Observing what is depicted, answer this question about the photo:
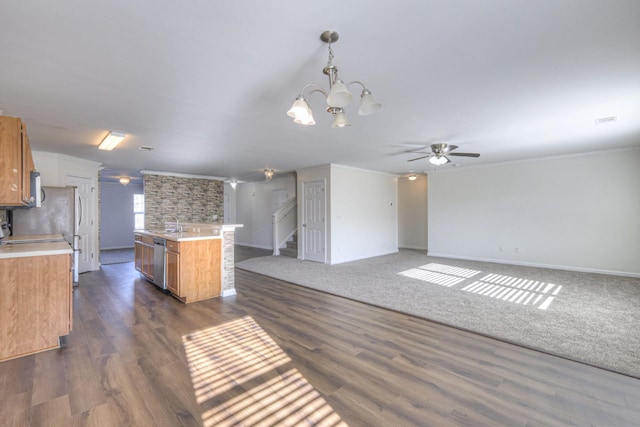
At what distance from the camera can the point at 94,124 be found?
3756 mm

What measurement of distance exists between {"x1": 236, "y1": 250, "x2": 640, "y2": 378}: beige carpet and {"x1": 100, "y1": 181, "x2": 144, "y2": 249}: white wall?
6.13 m

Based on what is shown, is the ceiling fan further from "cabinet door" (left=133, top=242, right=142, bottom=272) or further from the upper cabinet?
"cabinet door" (left=133, top=242, right=142, bottom=272)

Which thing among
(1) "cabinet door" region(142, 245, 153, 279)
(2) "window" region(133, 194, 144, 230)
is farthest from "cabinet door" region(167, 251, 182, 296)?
(2) "window" region(133, 194, 144, 230)

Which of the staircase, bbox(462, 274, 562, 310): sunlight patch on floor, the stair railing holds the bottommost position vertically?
bbox(462, 274, 562, 310): sunlight patch on floor

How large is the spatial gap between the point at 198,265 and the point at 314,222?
3711 mm

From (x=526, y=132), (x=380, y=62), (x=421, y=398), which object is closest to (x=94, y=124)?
(x=380, y=62)

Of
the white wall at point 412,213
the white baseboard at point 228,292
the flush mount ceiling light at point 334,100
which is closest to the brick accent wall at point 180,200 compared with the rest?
the white baseboard at point 228,292

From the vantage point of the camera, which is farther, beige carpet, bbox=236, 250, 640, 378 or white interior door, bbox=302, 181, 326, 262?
white interior door, bbox=302, 181, 326, 262

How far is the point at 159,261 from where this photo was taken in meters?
4.74

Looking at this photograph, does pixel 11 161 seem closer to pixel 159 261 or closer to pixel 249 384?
pixel 159 261

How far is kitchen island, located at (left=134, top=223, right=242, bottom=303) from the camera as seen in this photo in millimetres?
4148

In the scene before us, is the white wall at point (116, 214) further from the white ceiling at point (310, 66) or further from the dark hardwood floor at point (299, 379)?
the dark hardwood floor at point (299, 379)

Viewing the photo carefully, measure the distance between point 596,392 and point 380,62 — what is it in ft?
9.65

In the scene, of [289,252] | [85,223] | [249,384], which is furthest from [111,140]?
[289,252]
